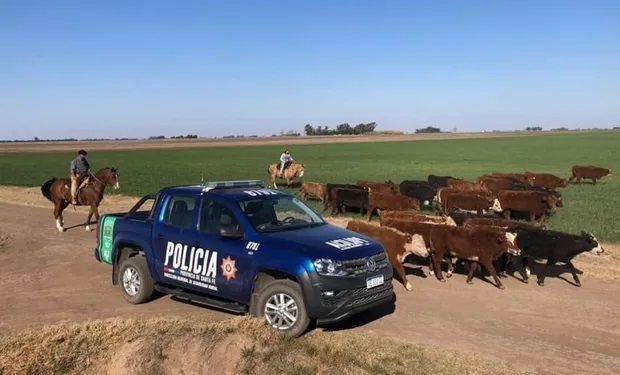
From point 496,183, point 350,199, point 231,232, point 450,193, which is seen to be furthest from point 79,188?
point 496,183

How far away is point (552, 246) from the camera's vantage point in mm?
11367

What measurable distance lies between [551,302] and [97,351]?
24.8ft

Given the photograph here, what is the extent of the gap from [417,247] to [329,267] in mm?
3876

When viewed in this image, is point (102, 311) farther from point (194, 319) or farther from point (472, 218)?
point (472, 218)

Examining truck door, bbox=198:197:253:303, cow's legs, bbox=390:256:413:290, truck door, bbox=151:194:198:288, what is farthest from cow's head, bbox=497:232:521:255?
truck door, bbox=151:194:198:288

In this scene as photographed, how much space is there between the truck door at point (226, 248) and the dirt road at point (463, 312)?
89cm

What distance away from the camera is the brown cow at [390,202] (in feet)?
63.0

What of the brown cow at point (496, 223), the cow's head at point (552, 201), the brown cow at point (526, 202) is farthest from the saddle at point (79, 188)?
the cow's head at point (552, 201)

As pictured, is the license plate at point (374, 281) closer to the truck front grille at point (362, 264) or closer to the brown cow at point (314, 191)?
the truck front grille at point (362, 264)

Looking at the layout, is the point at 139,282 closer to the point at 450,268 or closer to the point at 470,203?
the point at 450,268

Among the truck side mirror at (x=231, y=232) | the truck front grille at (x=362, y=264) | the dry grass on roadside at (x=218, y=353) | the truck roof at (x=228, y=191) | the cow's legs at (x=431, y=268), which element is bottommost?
the cow's legs at (x=431, y=268)

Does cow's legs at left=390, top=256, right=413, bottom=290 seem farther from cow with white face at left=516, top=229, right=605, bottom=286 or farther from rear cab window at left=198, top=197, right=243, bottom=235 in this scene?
rear cab window at left=198, top=197, right=243, bottom=235

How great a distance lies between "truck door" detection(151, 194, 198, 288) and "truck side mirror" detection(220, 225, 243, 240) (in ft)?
2.49

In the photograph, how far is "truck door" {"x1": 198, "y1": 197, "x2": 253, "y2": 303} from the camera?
26.6 feet
